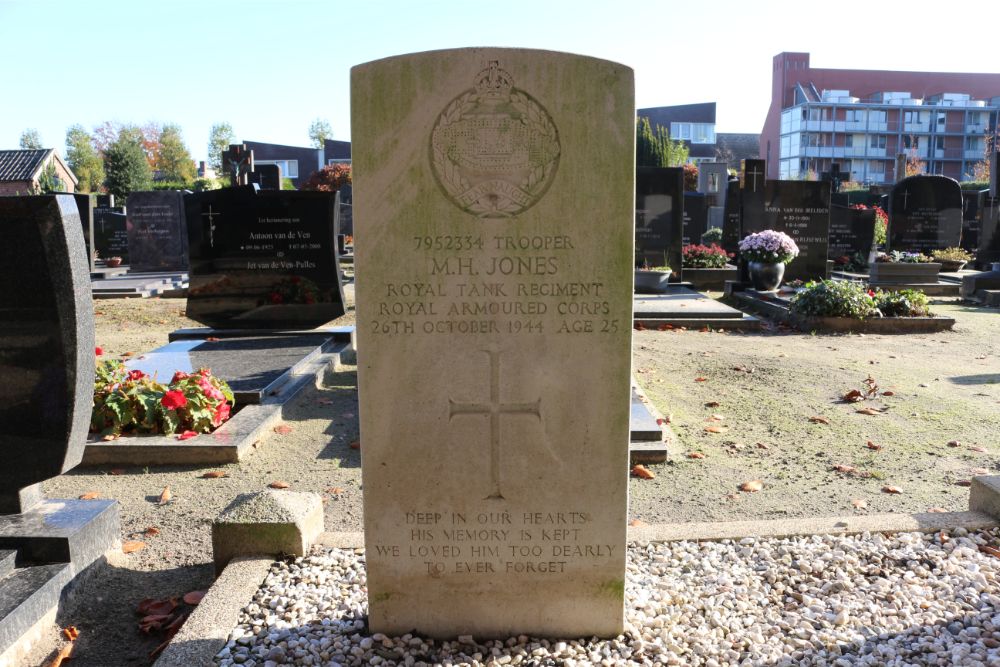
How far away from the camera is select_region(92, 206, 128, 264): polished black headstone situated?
22.0 m

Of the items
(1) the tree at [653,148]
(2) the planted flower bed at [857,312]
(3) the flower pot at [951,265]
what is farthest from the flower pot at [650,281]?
(1) the tree at [653,148]

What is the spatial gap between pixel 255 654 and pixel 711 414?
14.7 ft

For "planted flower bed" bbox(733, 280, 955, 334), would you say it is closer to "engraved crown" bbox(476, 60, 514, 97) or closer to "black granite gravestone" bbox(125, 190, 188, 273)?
"engraved crown" bbox(476, 60, 514, 97)

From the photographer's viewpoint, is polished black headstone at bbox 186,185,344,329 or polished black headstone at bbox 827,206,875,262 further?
polished black headstone at bbox 827,206,875,262

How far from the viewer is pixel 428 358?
109 inches

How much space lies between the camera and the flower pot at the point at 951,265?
674 inches

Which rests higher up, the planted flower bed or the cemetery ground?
the planted flower bed

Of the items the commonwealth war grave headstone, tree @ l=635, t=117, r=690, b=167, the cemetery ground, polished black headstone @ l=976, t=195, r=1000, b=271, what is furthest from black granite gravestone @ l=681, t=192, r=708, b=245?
the commonwealth war grave headstone

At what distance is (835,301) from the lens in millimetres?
10523

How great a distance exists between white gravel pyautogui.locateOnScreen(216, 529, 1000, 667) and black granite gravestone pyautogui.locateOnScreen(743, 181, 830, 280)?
1151cm

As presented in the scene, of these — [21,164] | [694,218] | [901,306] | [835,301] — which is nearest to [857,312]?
[835,301]

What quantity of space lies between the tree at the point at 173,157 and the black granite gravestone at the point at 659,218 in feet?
202

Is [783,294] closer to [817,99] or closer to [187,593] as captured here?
[187,593]

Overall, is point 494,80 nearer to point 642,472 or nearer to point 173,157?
point 642,472
